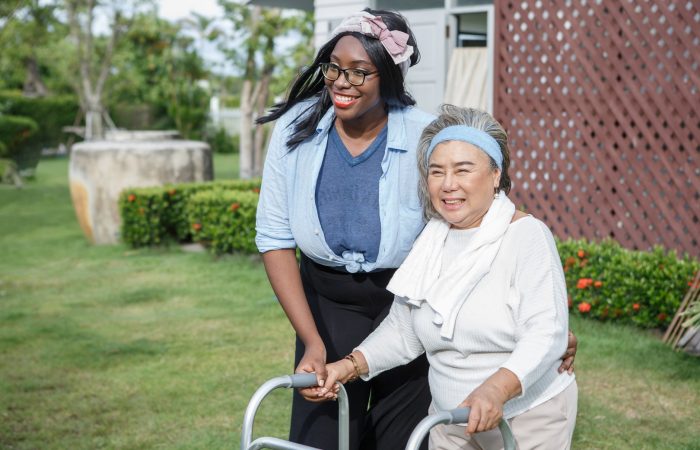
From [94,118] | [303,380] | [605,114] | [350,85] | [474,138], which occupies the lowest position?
[94,118]

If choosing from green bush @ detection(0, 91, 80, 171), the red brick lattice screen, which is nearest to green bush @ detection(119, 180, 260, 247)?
the red brick lattice screen

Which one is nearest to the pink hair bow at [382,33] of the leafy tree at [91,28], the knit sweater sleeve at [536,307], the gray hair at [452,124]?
the gray hair at [452,124]

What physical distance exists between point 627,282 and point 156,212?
6.14 m

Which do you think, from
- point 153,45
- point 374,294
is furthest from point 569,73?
point 153,45

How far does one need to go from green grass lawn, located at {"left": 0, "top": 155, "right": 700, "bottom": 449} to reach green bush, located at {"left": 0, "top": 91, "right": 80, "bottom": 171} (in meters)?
22.5

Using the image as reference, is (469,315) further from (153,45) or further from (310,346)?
(153,45)

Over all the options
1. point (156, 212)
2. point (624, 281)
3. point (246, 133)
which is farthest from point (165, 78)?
point (624, 281)

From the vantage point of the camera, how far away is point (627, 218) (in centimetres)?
759

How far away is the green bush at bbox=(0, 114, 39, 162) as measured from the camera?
2571cm

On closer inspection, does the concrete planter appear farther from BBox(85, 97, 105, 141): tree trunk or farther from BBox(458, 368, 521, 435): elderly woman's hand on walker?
BBox(85, 97, 105, 141): tree trunk

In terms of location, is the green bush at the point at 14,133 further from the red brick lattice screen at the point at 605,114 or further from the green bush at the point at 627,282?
the green bush at the point at 627,282

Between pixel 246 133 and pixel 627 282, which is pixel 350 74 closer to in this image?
pixel 627 282

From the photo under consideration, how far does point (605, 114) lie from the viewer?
25.6ft

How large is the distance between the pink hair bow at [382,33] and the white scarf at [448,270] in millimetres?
521
